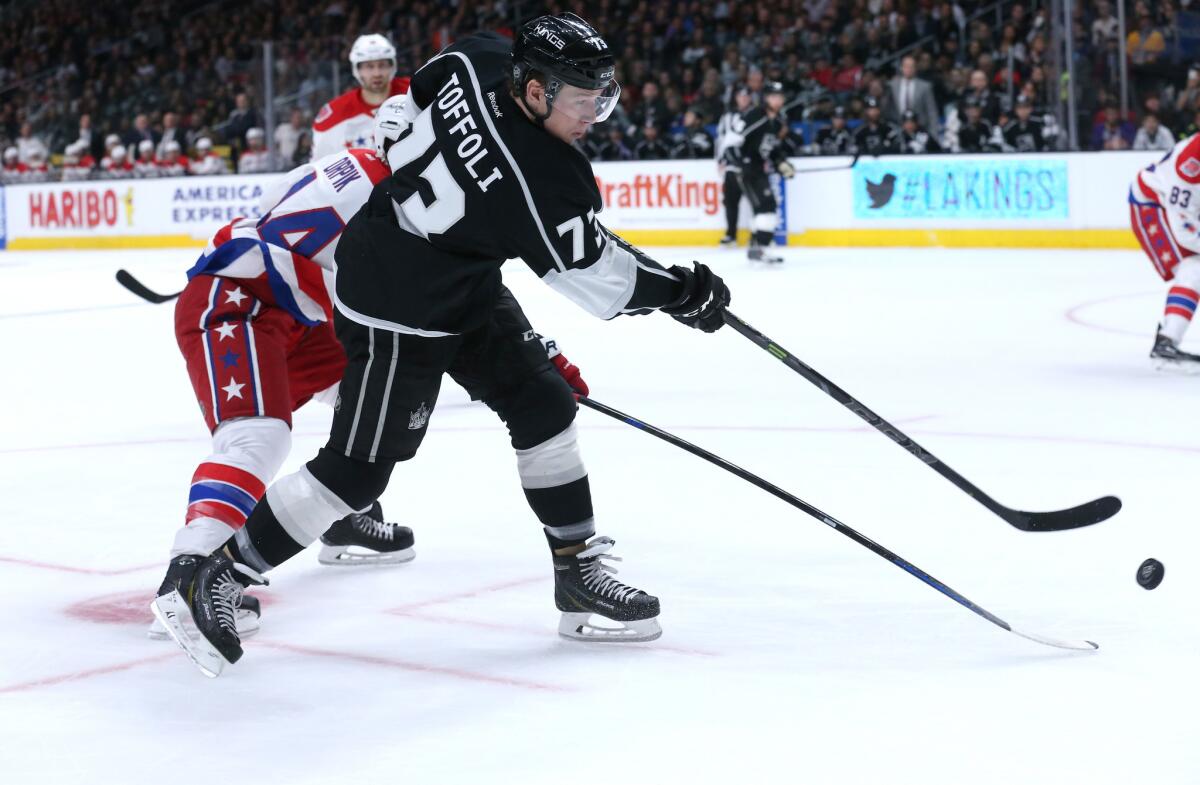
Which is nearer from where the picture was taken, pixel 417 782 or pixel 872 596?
pixel 417 782

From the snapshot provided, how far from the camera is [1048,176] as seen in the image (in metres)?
12.0

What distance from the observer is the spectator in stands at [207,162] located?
52.7 ft

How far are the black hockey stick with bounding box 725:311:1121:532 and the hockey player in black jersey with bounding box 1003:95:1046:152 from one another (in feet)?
31.6

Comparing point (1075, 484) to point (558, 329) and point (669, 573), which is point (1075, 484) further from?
point (558, 329)

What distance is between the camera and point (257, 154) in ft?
51.4

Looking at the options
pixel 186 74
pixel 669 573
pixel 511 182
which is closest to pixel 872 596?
pixel 669 573

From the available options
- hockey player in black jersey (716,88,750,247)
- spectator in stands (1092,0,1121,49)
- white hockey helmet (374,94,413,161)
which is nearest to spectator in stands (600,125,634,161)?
hockey player in black jersey (716,88,750,247)

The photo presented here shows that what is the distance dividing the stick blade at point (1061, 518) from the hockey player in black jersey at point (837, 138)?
1036cm

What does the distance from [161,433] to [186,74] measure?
1417cm

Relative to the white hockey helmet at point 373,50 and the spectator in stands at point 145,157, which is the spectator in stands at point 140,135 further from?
the white hockey helmet at point 373,50

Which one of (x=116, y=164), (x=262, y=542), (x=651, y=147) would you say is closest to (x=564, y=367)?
(x=262, y=542)

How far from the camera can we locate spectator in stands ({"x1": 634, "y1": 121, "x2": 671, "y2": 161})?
14414mm

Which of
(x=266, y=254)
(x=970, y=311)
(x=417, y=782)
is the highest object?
(x=266, y=254)

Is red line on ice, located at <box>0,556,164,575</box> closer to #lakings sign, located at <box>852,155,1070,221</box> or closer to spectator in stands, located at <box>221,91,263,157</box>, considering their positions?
#lakings sign, located at <box>852,155,1070,221</box>
